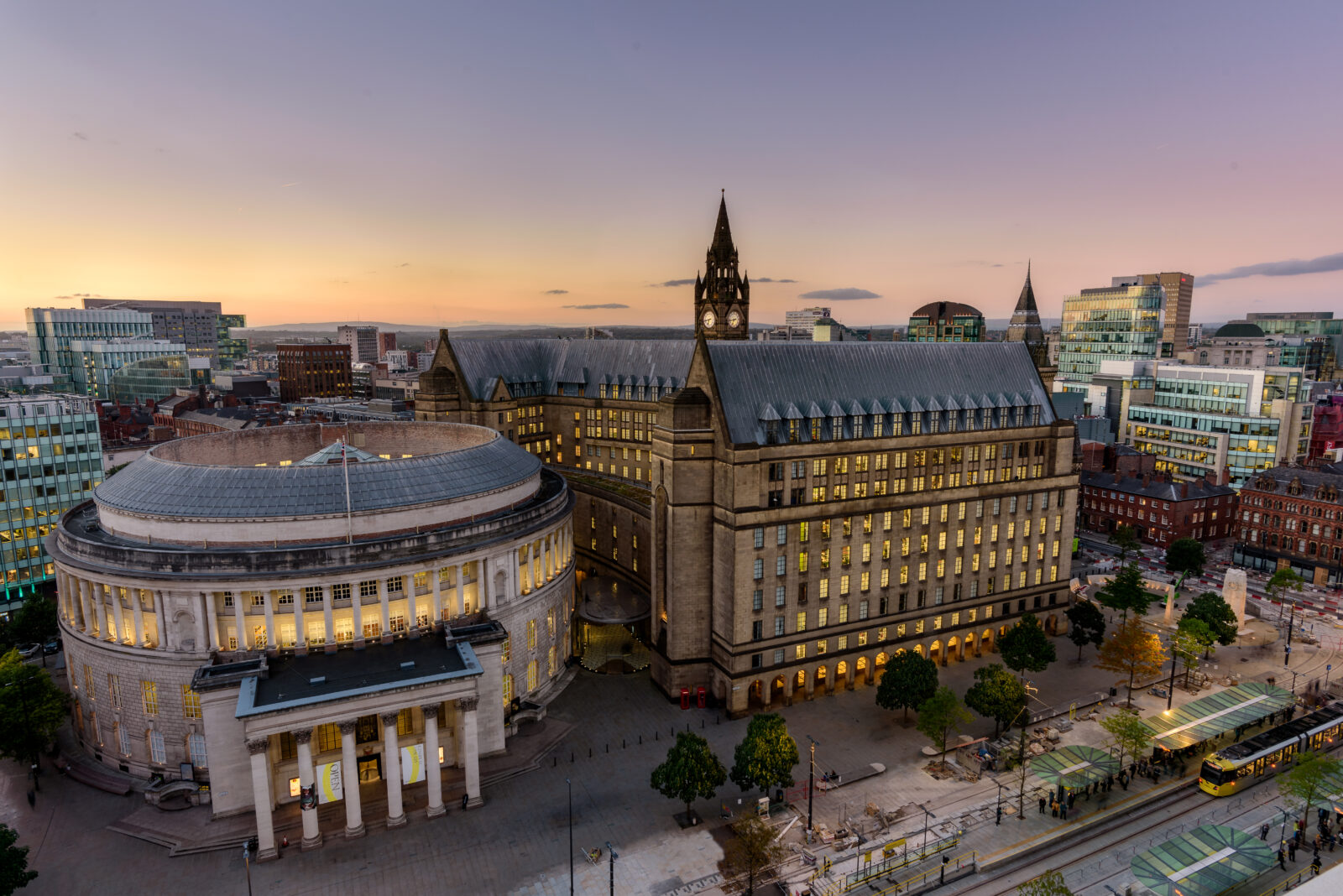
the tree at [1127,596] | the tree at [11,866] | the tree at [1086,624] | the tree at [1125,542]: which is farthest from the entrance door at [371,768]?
the tree at [1125,542]

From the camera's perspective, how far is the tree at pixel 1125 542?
135 meters

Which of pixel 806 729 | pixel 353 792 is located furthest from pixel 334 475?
pixel 806 729

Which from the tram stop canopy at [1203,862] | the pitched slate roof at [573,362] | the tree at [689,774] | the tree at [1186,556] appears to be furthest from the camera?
the pitched slate roof at [573,362]

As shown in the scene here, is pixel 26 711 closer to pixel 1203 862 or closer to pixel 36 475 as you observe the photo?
pixel 36 475

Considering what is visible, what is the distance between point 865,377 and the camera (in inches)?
3531

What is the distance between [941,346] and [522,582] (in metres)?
61.4

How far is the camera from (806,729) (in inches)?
3100

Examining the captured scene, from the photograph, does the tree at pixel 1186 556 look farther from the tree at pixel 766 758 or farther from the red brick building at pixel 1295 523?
the tree at pixel 766 758

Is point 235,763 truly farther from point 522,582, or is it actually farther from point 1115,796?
point 1115,796

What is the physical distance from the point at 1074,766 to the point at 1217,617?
42476mm

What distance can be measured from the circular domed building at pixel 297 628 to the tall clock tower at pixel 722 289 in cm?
8065

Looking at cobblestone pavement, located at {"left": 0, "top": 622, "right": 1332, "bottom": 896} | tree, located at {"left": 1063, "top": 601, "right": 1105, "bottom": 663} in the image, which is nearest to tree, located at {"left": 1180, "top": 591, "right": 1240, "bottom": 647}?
tree, located at {"left": 1063, "top": 601, "right": 1105, "bottom": 663}

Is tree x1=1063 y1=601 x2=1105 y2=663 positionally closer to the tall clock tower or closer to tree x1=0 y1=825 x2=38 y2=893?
the tall clock tower

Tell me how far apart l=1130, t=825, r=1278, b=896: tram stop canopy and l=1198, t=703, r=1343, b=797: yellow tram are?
38.7 ft
